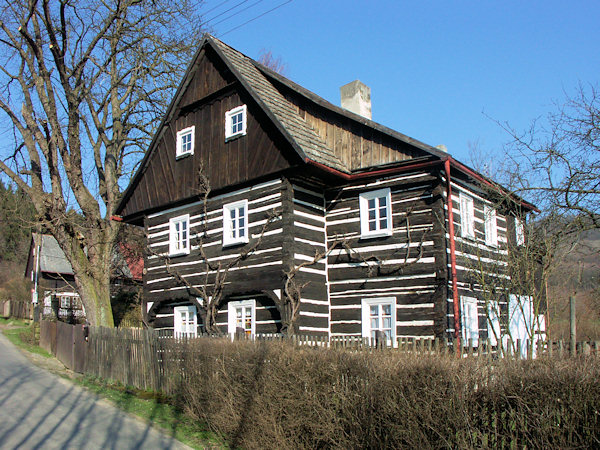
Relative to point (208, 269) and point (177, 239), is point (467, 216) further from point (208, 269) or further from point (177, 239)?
point (177, 239)

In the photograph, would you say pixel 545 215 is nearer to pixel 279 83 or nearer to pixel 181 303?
pixel 279 83

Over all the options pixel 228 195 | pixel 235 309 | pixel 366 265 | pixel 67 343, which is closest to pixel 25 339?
pixel 67 343

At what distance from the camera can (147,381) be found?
546 inches

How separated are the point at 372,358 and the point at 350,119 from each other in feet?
35.5

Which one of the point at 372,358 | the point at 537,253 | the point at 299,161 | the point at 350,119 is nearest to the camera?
the point at 372,358

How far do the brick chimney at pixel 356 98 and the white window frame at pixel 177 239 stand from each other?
6.83 m

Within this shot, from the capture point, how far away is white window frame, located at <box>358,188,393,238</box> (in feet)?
51.8

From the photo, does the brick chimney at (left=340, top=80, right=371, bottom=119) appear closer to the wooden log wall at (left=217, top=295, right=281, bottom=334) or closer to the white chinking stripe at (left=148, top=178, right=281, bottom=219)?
the white chinking stripe at (left=148, top=178, right=281, bottom=219)

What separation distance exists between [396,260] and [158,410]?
7214 millimetres

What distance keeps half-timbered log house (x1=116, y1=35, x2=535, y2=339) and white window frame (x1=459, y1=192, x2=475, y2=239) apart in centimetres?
6

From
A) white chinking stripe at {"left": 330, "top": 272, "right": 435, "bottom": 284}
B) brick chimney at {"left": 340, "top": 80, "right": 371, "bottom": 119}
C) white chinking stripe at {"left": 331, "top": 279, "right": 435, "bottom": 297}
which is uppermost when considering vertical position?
brick chimney at {"left": 340, "top": 80, "right": 371, "bottom": 119}

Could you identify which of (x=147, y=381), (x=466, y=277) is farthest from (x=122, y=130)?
(x=466, y=277)

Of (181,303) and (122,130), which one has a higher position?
(122,130)

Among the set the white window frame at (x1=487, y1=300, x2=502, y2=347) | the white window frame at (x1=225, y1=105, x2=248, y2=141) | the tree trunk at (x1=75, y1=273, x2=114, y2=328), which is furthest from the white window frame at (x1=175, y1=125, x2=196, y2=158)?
the white window frame at (x1=487, y1=300, x2=502, y2=347)
